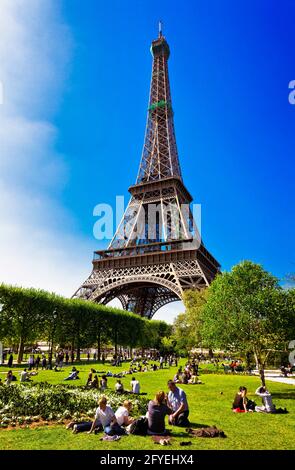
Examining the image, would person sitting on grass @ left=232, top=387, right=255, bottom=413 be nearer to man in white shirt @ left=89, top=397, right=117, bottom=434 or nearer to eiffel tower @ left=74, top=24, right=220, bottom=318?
man in white shirt @ left=89, top=397, right=117, bottom=434

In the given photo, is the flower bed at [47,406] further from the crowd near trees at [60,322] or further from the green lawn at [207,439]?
the crowd near trees at [60,322]

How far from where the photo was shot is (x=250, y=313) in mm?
19266

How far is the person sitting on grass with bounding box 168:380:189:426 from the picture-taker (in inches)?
417

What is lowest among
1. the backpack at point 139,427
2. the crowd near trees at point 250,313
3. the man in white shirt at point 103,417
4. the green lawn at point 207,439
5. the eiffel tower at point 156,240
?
the green lawn at point 207,439

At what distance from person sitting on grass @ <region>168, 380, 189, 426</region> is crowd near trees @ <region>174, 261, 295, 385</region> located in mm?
8662

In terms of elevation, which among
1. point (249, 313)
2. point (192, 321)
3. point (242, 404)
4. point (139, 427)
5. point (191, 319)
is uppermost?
point (191, 319)

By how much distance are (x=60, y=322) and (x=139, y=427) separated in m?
35.1

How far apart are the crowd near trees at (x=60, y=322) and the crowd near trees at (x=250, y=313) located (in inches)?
953

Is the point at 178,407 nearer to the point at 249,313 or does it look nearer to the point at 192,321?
the point at 249,313

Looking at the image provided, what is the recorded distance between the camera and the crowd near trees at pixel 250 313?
62.3 feet

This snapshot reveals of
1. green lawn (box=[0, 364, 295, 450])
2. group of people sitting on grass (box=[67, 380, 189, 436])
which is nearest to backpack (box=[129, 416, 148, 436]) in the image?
group of people sitting on grass (box=[67, 380, 189, 436])

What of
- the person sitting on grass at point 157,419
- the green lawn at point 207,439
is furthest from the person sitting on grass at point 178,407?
the person sitting on grass at point 157,419

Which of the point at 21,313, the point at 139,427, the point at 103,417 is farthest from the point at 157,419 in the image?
the point at 21,313

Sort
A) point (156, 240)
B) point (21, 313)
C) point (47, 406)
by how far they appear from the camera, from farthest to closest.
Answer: point (156, 240) → point (21, 313) → point (47, 406)
